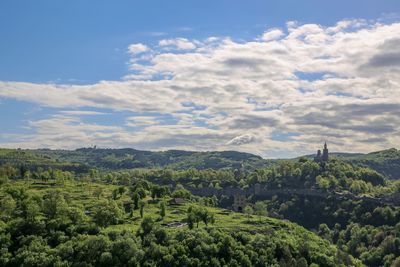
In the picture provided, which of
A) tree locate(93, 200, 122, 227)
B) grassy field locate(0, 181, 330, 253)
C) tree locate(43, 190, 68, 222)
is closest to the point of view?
tree locate(43, 190, 68, 222)

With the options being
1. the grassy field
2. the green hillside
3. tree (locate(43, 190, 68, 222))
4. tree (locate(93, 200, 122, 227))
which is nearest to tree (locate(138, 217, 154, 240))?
the green hillside

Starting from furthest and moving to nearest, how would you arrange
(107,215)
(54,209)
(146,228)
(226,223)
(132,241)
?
(226,223) → (54,209) → (107,215) → (146,228) → (132,241)

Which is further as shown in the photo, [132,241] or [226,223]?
[226,223]

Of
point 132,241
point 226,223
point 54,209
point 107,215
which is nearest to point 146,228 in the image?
point 132,241

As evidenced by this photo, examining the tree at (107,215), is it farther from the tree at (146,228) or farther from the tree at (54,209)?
the tree at (146,228)

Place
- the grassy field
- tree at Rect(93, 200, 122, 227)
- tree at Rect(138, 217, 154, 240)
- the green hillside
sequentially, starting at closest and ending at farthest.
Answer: the green hillside
tree at Rect(138, 217, 154, 240)
tree at Rect(93, 200, 122, 227)
the grassy field

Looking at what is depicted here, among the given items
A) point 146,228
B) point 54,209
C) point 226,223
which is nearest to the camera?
point 146,228

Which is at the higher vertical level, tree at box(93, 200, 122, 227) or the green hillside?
tree at box(93, 200, 122, 227)

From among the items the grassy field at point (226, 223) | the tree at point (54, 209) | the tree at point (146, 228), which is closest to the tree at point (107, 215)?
the grassy field at point (226, 223)

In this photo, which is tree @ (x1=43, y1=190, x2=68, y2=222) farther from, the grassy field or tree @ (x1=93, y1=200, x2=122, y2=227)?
the grassy field

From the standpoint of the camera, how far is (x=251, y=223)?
185m

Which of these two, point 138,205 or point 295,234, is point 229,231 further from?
point 138,205

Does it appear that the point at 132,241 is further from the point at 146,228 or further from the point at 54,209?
the point at 54,209

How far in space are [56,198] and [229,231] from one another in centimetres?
5804
